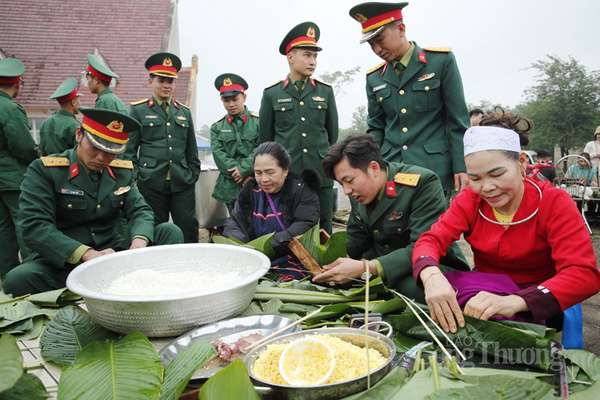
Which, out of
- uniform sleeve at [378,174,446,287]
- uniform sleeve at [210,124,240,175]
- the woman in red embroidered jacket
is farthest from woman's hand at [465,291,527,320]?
uniform sleeve at [210,124,240,175]

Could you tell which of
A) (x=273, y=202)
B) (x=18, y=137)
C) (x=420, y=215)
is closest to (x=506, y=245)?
(x=420, y=215)

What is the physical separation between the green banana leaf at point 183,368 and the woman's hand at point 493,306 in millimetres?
860

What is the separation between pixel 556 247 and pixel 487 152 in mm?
426

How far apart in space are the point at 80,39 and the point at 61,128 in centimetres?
1502

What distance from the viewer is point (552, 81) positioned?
1742 centimetres

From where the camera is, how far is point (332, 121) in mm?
4441

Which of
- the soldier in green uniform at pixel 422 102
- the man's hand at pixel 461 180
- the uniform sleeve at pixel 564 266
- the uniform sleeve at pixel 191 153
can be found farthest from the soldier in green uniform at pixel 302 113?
the uniform sleeve at pixel 564 266

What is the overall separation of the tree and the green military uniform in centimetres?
1588

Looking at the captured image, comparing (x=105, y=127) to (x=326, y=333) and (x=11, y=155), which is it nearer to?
(x=326, y=333)

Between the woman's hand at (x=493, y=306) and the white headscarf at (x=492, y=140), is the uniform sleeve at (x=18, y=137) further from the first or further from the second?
the woman's hand at (x=493, y=306)

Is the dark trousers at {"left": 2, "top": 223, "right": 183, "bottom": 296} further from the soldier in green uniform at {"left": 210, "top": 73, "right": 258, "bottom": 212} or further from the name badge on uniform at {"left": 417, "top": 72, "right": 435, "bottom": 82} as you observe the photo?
the soldier in green uniform at {"left": 210, "top": 73, "right": 258, "bottom": 212}

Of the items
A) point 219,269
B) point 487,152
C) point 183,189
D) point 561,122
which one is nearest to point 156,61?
point 183,189

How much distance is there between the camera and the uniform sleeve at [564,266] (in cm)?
158

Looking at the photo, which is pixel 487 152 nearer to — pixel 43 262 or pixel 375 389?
pixel 375 389
